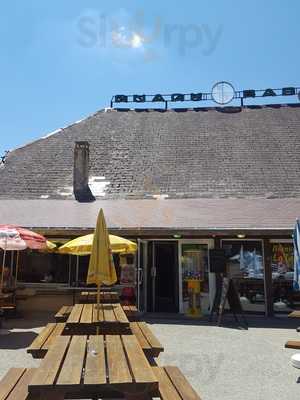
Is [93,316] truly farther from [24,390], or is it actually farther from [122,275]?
[122,275]

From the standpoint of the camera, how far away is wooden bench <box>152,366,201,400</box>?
3.56m

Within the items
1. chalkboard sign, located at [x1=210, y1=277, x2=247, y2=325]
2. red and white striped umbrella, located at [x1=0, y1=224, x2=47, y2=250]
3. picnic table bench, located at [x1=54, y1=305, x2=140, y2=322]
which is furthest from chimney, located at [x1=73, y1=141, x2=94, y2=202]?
picnic table bench, located at [x1=54, y1=305, x2=140, y2=322]

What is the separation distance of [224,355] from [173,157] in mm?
11103

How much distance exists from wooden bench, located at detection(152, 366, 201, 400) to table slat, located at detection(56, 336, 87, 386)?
666 mm

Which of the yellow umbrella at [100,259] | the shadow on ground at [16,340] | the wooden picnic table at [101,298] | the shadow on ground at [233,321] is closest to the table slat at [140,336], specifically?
the yellow umbrella at [100,259]

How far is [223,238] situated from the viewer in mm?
12562

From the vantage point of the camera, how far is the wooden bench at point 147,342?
16.9ft

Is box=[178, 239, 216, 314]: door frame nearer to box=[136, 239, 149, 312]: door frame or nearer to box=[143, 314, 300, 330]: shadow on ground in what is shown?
box=[143, 314, 300, 330]: shadow on ground

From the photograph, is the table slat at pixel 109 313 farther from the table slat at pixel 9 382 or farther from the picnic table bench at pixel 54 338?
the table slat at pixel 9 382

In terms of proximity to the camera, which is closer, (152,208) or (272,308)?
(272,308)

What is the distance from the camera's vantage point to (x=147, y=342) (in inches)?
214

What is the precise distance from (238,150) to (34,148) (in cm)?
882

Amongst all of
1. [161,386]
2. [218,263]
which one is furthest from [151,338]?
[218,263]

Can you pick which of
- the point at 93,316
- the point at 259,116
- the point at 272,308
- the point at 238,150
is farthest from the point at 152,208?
the point at 259,116
